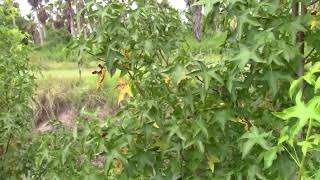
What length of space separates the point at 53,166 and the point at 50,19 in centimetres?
4536

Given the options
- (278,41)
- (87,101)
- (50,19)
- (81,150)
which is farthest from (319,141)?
(50,19)

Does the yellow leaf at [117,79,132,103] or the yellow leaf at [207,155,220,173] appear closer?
the yellow leaf at [207,155,220,173]

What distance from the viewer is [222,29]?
224 centimetres

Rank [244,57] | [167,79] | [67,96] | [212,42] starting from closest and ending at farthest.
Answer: [244,57], [167,79], [212,42], [67,96]

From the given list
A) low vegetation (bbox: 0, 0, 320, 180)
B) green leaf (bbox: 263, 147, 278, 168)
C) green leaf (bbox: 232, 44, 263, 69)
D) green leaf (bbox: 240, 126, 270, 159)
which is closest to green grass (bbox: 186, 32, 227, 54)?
low vegetation (bbox: 0, 0, 320, 180)

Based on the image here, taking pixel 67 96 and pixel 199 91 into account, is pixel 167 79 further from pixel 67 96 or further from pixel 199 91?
pixel 67 96

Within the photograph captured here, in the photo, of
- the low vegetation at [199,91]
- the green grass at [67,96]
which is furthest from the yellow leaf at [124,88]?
the green grass at [67,96]

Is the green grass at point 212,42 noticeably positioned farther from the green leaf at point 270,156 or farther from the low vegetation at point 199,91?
the green leaf at point 270,156

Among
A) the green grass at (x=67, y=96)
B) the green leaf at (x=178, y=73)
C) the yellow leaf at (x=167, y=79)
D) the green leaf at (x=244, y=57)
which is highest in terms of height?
the green leaf at (x=244, y=57)

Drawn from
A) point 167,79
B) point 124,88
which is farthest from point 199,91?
point 124,88

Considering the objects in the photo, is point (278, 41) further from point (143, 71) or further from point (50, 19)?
point (50, 19)

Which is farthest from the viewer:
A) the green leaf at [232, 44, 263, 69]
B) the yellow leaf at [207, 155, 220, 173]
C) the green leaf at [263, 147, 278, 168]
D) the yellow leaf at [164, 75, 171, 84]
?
the yellow leaf at [164, 75, 171, 84]

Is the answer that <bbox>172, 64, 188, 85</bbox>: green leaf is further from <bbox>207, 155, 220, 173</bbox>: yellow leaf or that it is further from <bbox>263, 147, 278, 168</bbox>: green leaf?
<bbox>263, 147, 278, 168</bbox>: green leaf

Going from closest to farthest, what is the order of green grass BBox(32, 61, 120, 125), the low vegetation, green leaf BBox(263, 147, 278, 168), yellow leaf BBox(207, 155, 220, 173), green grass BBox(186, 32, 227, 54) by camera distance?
green leaf BBox(263, 147, 278, 168), the low vegetation, yellow leaf BBox(207, 155, 220, 173), green grass BBox(186, 32, 227, 54), green grass BBox(32, 61, 120, 125)
